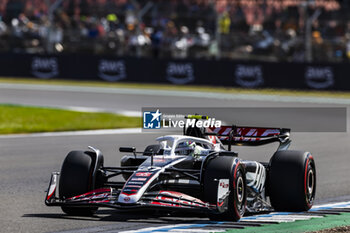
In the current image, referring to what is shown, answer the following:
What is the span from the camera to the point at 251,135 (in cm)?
1022

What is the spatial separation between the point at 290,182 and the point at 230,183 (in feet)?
3.41

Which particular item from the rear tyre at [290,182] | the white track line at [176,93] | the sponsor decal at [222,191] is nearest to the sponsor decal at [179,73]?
the white track line at [176,93]

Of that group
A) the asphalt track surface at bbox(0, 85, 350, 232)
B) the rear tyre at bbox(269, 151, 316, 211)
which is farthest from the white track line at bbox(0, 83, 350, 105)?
the rear tyre at bbox(269, 151, 316, 211)

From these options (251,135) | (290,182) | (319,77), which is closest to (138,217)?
(290,182)

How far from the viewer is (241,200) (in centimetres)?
836

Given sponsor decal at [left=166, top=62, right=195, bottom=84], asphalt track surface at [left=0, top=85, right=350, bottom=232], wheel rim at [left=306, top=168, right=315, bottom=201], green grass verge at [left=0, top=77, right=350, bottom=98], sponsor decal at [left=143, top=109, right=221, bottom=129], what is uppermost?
sponsor decal at [left=143, top=109, right=221, bottom=129]

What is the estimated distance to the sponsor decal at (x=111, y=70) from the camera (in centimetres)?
3497

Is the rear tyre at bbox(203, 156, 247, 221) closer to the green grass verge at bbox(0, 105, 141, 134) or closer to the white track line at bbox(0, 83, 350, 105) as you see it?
the green grass verge at bbox(0, 105, 141, 134)

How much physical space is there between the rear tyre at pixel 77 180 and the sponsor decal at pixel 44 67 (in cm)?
2761

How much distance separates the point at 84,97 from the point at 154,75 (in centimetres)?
493

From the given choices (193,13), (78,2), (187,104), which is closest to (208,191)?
(187,104)

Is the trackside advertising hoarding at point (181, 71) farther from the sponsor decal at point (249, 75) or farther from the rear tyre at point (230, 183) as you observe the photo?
the rear tyre at point (230, 183)

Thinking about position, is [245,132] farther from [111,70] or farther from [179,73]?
[111,70]

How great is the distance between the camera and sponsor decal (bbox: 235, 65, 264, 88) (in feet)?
103
